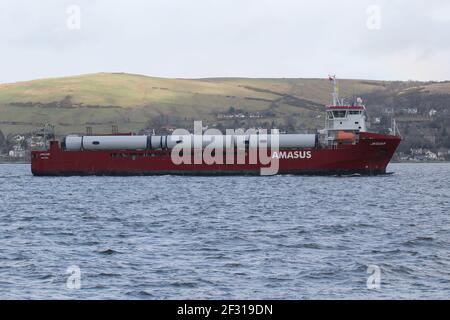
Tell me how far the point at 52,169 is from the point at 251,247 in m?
66.5

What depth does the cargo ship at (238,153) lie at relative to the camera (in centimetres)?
8419

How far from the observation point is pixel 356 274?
2541 centimetres

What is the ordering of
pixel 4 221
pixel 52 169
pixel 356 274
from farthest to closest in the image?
pixel 52 169, pixel 4 221, pixel 356 274

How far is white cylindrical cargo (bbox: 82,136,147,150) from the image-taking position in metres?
91.6

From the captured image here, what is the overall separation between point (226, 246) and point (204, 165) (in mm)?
57556
